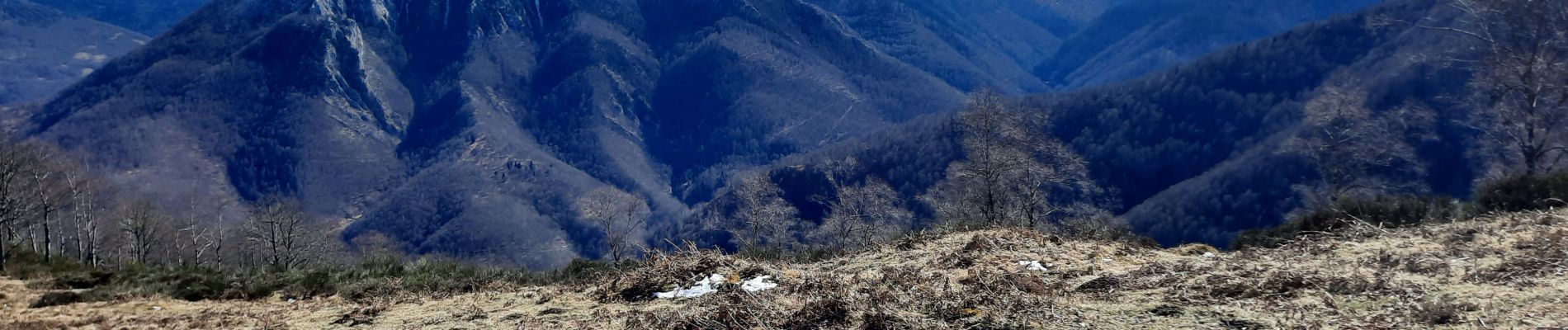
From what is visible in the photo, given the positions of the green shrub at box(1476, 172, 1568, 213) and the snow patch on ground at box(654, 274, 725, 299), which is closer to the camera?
the snow patch on ground at box(654, 274, 725, 299)

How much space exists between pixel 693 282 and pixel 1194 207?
80851 millimetres

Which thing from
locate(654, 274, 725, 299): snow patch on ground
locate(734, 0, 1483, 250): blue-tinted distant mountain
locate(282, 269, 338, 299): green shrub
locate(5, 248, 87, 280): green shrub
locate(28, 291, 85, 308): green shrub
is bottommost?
locate(734, 0, 1483, 250): blue-tinted distant mountain

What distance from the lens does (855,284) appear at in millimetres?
7965

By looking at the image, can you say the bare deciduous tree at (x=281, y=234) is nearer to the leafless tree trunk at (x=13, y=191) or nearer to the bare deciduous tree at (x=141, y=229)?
the bare deciduous tree at (x=141, y=229)

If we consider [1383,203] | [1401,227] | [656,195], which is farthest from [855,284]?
[656,195]

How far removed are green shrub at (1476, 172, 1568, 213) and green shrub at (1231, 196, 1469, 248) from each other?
0.35 metres

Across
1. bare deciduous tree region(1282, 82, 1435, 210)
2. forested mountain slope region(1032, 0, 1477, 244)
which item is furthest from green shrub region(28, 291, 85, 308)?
forested mountain slope region(1032, 0, 1477, 244)

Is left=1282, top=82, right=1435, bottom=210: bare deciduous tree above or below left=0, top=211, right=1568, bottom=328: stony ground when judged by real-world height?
below

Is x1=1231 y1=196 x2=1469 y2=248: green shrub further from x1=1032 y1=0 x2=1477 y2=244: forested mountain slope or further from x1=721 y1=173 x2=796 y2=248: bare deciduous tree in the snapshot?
x1=1032 y1=0 x2=1477 y2=244: forested mountain slope

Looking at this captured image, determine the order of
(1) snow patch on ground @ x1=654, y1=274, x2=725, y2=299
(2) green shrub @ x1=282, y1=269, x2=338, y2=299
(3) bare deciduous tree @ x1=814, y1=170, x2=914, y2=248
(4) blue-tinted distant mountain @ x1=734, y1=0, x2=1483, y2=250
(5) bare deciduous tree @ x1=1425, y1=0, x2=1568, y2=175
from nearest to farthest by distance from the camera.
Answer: (1) snow patch on ground @ x1=654, y1=274, x2=725, y2=299 < (2) green shrub @ x1=282, y1=269, x2=338, y2=299 < (5) bare deciduous tree @ x1=1425, y1=0, x2=1568, y2=175 < (3) bare deciduous tree @ x1=814, y1=170, x2=914, y2=248 < (4) blue-tinted distant mountain @ x1=734, y1=0, x2=1483, y2=250

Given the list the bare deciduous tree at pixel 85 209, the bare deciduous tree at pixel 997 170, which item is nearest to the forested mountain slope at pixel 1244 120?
the bare deciduous tree at pixel 997 170

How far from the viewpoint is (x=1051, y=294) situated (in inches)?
279

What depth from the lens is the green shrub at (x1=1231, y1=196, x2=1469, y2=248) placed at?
1116 cm

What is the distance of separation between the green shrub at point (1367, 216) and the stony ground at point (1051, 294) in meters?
→ 1.36
